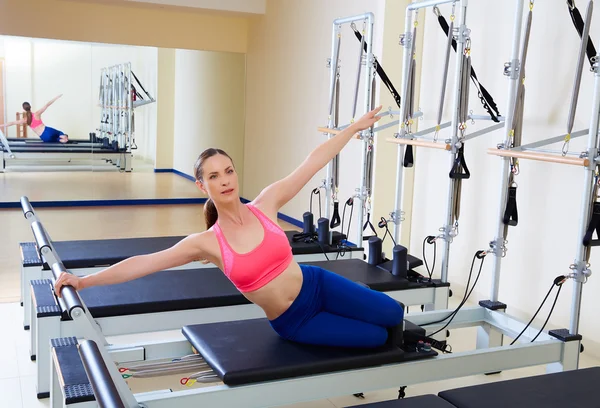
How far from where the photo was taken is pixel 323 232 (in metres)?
4.13

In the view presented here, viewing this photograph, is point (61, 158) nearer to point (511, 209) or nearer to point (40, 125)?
point (40, 125)

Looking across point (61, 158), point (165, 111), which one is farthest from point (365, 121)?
point (165, 111)

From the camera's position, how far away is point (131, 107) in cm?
764

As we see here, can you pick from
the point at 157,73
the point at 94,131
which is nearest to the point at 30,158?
the point at 94,131

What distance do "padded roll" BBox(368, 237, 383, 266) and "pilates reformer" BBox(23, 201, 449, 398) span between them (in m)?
0.14

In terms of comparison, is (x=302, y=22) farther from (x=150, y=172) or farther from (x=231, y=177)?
(x=231, y=177)

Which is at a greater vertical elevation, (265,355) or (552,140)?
(552,140)

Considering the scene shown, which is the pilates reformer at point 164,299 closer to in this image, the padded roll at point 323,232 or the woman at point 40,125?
the padded roll at point 323,232

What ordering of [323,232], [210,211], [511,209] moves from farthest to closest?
[323,232] < [511,209] < [210,211]

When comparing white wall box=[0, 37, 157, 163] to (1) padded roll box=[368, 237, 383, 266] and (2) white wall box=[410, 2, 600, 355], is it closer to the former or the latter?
(2) white wall box=[410, 2, 600, 355]

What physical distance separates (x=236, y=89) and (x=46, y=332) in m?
5.67

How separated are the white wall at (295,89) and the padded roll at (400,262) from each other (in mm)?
2092

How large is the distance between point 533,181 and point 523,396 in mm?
2051

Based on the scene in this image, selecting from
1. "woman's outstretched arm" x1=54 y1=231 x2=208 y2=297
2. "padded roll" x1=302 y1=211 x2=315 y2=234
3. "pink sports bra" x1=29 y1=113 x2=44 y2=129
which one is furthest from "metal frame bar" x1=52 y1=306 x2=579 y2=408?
"pink sports bra" x1=29 y1=113 x2=44 y2=129
